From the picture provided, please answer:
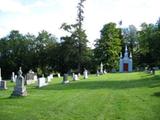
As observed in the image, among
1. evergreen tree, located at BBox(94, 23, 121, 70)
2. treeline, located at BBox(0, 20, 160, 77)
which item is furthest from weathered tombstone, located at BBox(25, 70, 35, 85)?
evergreen tree, located at BBox(94, 23, 121, 70)

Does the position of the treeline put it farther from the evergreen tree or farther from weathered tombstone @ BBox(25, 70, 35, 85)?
weathered tombstone @ BBox(25, 70, 35, 85)

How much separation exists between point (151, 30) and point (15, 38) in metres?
32.1

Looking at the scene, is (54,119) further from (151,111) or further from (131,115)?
(151,111)

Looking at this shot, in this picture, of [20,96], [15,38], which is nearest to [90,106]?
[20,96]

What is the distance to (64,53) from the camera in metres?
78.2

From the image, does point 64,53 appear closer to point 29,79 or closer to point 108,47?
point 108,47

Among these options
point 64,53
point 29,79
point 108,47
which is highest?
point 108,47

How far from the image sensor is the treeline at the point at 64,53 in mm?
78181

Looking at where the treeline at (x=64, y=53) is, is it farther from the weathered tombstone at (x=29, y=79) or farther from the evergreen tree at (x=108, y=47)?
the weathered tombstone at (x=29, y=79)

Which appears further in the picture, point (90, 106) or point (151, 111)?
point (90, 106)

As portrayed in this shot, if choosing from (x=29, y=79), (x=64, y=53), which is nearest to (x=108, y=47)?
(x=64, y=53)

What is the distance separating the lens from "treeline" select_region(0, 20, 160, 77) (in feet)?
257

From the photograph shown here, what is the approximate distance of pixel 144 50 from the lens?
85.1 meters

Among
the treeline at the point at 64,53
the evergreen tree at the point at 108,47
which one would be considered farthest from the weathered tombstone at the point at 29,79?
the evergreen tree at the point at 108,47
